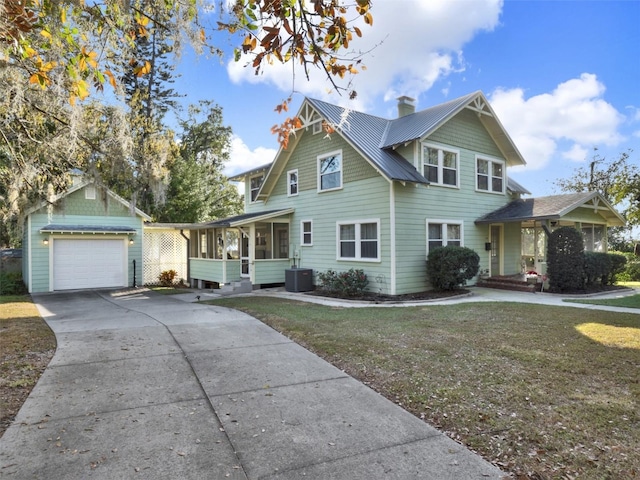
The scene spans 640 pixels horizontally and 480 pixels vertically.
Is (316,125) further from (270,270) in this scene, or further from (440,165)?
(270,270)

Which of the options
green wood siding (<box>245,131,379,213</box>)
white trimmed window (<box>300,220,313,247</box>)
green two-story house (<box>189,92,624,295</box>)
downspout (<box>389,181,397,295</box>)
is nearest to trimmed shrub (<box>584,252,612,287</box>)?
green two-story house (<box>189,92,624,295</box>)

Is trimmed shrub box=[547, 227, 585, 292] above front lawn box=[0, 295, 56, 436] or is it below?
above

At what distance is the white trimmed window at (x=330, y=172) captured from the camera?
1395 centimetres

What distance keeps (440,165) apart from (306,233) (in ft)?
18.4

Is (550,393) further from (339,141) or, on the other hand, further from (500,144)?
(500,144)

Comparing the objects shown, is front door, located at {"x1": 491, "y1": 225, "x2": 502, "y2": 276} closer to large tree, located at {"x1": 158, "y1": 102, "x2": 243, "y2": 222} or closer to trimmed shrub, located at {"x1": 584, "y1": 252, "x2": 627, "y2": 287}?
trimmed shrub, located at {"x1": 584, "y1": 252, "x2": 627, "y2": 287}

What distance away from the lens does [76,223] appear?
1586 cm

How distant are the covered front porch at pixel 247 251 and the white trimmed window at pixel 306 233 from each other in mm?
780

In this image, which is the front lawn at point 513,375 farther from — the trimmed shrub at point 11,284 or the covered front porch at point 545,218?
the trimmed shrub at point 11,284

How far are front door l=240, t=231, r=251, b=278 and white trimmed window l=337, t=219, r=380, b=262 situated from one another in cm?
400

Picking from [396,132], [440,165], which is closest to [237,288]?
[396,132]

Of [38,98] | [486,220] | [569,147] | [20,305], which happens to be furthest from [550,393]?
[569,147]

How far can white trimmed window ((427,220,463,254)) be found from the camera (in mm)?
13102

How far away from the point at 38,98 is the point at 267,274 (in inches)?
404
